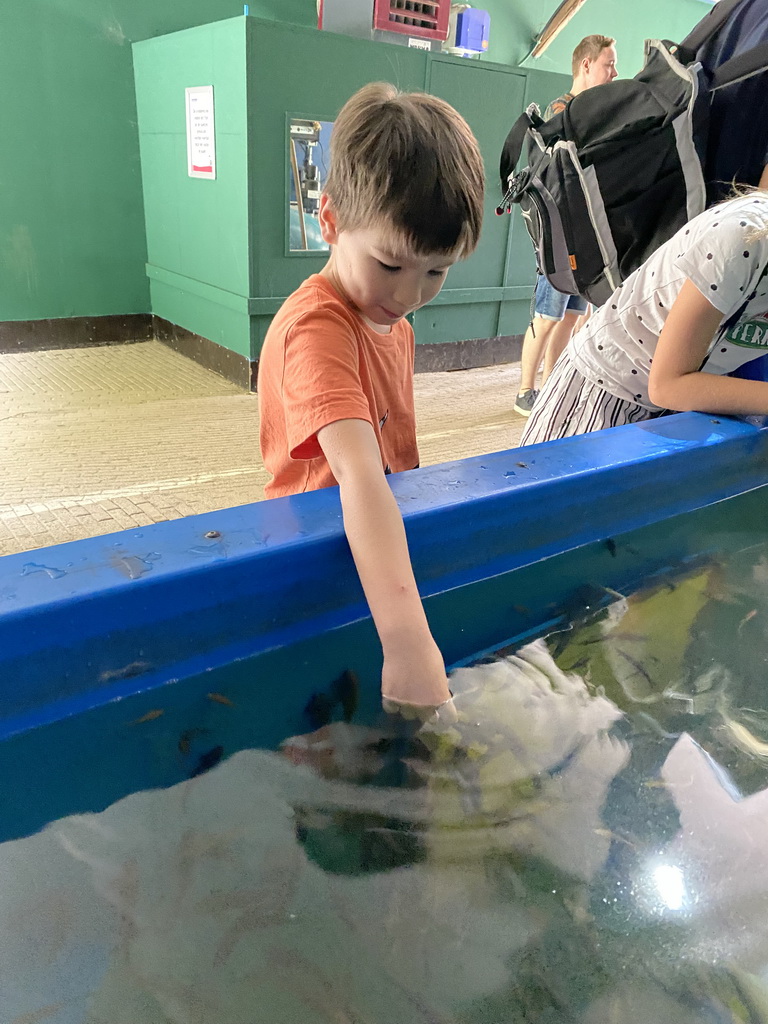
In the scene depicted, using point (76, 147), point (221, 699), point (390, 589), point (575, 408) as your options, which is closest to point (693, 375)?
point (575, 408)

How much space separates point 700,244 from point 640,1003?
107cm

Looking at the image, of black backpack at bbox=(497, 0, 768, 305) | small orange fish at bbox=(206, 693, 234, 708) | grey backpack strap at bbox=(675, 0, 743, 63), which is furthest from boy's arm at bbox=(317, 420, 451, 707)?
grey backpack strap at bbox=(675, 0, 743, 63)

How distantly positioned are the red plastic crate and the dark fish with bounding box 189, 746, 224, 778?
10.7 feet

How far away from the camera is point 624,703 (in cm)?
79

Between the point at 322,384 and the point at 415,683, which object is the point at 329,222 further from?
the point at 415,683

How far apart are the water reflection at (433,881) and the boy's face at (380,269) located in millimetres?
491

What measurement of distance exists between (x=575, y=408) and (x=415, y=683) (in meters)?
0.95

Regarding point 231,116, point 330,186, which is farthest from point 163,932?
point 231,116

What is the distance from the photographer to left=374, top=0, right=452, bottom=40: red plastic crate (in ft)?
9.89

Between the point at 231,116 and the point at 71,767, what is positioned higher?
the point at 231,116

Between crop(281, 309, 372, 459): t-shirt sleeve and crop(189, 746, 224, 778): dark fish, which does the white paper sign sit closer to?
crop(281, 309, 372, 459): t-shirt sleeve

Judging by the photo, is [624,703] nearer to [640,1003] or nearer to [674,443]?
[640,1003]

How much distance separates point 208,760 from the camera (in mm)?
670

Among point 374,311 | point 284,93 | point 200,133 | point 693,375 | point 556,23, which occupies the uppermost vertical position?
point 556,23
